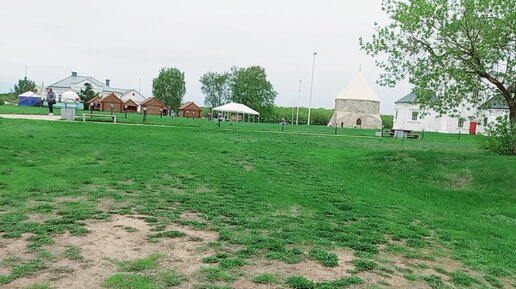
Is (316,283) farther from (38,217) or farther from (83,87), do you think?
(83,87)

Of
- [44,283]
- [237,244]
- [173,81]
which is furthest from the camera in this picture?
[173,81]

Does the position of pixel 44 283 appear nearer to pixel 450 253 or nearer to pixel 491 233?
pixel 450 253

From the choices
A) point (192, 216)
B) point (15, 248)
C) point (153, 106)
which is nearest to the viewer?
point (15, 248)

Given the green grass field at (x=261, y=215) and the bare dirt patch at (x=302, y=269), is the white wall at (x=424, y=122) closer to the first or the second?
the green grass field at (x=261, y=215)

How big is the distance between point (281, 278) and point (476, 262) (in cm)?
307

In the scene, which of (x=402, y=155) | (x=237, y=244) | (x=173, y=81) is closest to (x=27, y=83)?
(x=173, y=81)

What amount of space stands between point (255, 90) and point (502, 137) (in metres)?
63.2

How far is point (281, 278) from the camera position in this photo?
447cm

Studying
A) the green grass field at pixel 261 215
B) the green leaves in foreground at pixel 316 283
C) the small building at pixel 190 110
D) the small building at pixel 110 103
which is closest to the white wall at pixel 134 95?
the small building at pixel 190 110

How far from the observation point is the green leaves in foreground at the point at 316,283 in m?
4.32

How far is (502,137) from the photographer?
51.7 feet

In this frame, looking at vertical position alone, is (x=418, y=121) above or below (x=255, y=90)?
below

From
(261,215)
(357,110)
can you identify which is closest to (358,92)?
(357,110)

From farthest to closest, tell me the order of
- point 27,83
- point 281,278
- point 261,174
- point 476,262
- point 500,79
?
1. point 27,83
2. point 500,79
3. point 261,174
4. point 476,262
5. point 281,278
